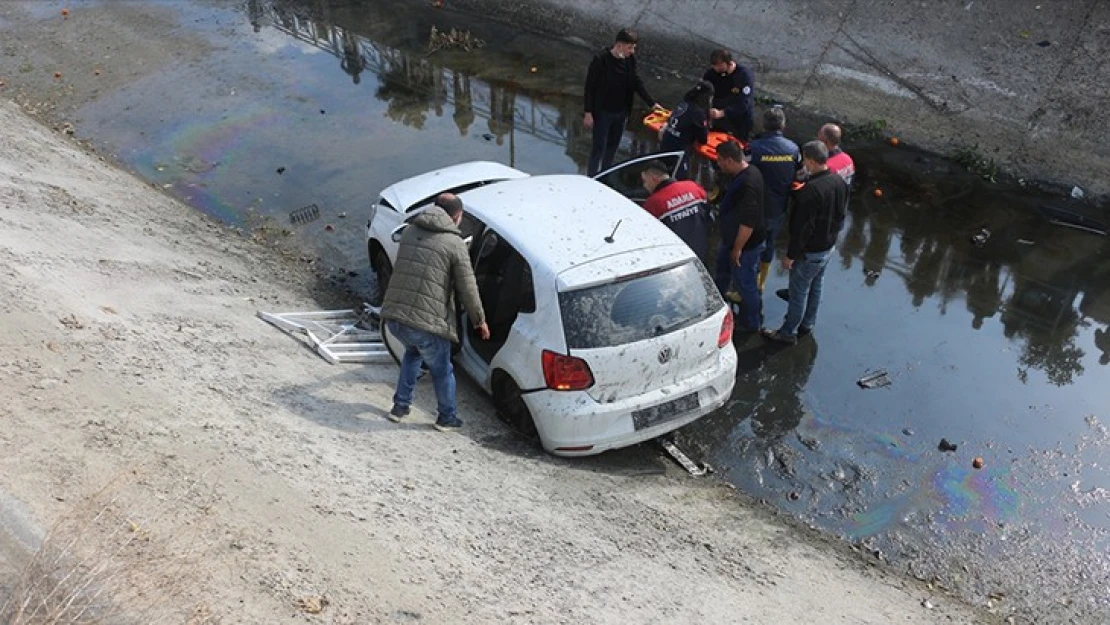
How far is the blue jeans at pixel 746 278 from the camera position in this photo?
300 inches

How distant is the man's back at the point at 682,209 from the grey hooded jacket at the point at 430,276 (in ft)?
6.95

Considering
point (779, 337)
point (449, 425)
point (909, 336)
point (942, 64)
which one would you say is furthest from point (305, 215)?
point (942, 64)

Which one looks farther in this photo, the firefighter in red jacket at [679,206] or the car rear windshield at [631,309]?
the firefighter in red jacket at [679,206]

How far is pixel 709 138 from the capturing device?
10086 millimetres

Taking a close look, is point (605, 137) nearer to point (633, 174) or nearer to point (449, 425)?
point (633, 174)

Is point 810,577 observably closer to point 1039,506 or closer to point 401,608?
point 1039,506

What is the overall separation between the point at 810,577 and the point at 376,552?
259 cm

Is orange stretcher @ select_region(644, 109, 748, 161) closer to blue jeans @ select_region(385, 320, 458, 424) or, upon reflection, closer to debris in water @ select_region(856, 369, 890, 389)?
debris in water @ select_region(856, 369, 890, 389)

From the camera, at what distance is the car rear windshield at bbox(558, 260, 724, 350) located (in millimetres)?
5680

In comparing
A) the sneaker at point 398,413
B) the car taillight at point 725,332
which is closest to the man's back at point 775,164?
the car taillight at point 725,332

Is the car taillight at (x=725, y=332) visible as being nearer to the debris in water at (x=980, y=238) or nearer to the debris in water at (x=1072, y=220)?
the debris in water at (x=980, y=238)

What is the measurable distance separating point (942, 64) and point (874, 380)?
6875 millimetres

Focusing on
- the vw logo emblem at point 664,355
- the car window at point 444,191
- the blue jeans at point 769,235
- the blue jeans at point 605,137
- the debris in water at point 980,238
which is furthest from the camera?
the blue jeans at point 605,137

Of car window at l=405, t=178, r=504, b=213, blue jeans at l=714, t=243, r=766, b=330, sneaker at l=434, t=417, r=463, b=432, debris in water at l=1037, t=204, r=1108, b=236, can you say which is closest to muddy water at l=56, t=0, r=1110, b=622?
debris in water at l=1037, t=204, r=1108, b=236
